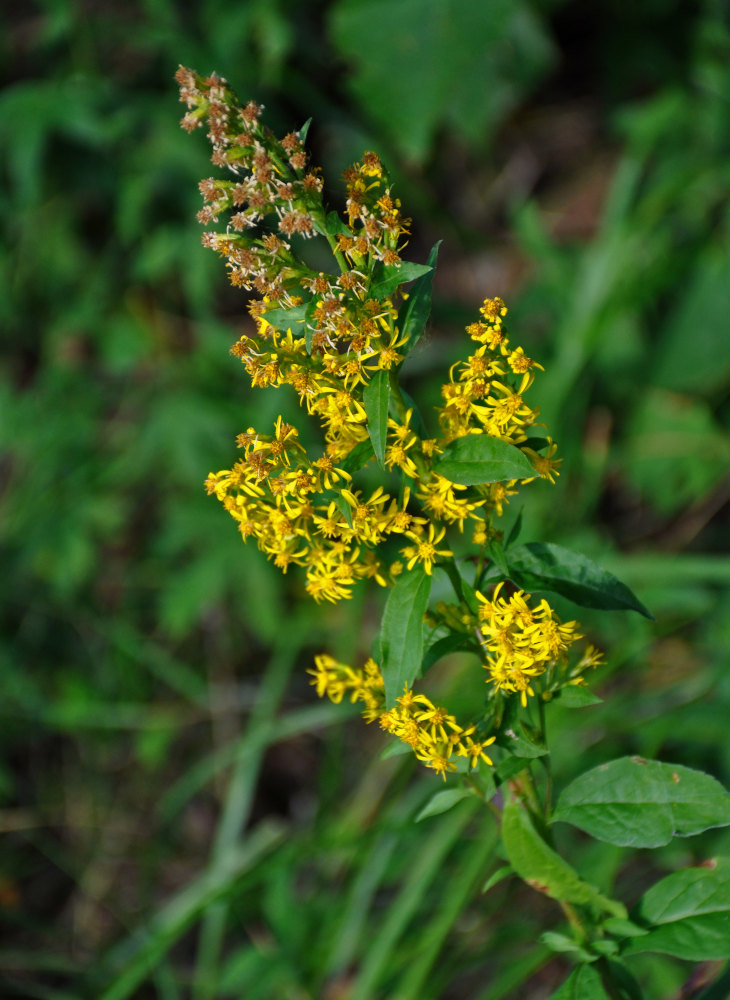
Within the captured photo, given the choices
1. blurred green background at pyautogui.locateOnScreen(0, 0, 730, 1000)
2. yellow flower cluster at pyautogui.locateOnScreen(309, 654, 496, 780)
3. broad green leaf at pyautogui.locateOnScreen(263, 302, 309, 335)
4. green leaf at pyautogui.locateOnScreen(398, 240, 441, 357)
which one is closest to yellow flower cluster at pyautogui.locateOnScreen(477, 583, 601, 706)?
yellow flower cluster at pyautogui.locateOnScreen(309, 654, 496, 780)

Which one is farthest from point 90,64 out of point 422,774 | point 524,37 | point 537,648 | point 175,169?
point 537,648

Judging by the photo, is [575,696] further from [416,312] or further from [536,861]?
[416,312]

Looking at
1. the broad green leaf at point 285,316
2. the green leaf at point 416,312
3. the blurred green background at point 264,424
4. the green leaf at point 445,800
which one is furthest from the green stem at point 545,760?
the blurred green background at point 264,424

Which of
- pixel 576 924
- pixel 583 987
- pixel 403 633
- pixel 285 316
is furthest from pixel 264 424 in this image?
pixel 583 987

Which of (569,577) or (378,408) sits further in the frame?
(569,577)

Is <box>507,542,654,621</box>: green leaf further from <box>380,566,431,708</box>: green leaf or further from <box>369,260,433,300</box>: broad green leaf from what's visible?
<box>369,260,433,300</box>: broad green leaf

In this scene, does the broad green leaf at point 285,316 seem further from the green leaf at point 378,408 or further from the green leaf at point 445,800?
the green leaf at point 445,800
